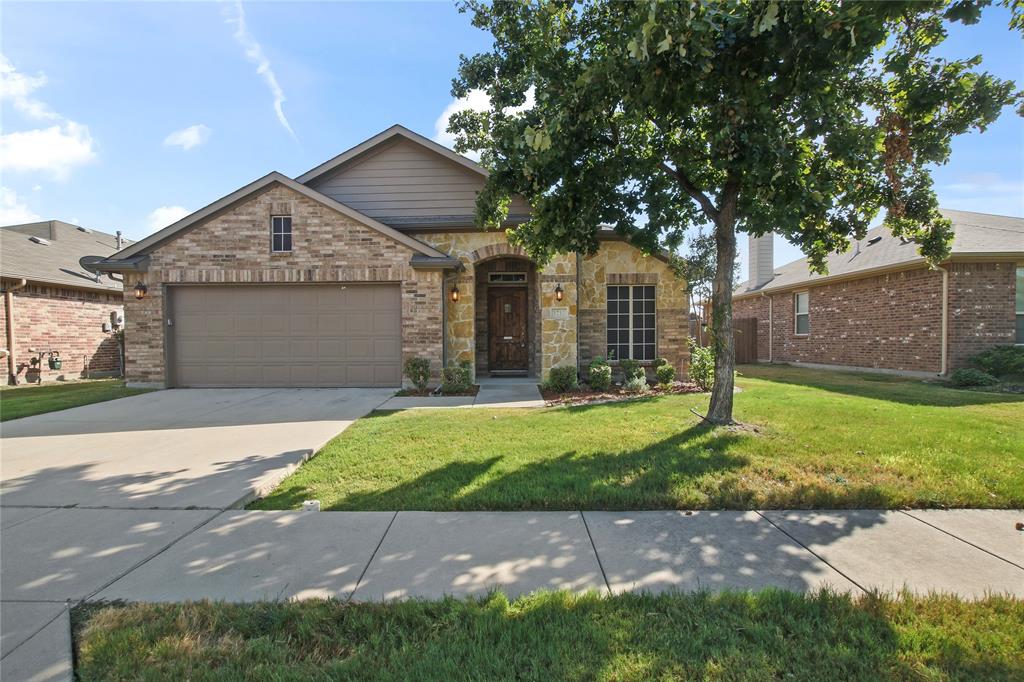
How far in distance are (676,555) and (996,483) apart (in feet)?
12.1

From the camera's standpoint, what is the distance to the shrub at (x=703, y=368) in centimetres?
1055

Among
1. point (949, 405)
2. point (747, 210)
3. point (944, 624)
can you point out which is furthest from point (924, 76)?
point (944, 624)

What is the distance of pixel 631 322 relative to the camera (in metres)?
12.2

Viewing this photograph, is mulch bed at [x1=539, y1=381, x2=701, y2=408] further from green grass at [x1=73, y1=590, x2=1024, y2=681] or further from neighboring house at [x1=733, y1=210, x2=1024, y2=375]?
green grass at [x1=73, y1=590, x2=1024, y2=681]

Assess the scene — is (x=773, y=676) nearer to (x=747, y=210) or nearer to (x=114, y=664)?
(x=114, y=664)

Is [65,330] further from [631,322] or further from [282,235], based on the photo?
[631,322]

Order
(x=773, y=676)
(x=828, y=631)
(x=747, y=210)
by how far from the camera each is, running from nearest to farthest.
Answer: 1. (x=773, y=676)
2. (x=828, y=631)
3. (x=747, y=210)

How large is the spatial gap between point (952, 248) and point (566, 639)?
590 inches

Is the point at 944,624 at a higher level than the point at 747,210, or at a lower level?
lower

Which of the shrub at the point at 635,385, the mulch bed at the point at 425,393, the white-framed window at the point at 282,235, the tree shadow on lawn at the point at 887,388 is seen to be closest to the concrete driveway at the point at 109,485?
the mulch bed at the point at 425,393

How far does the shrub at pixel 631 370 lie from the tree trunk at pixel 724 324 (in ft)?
14.6

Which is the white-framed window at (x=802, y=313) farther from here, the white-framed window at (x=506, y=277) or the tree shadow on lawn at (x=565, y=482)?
the tree shadow on lawn at (x=565, y=482)

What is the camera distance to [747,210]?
277 inches

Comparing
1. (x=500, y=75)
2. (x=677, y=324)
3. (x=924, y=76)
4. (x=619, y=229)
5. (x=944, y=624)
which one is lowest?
(x=944, y=624)
